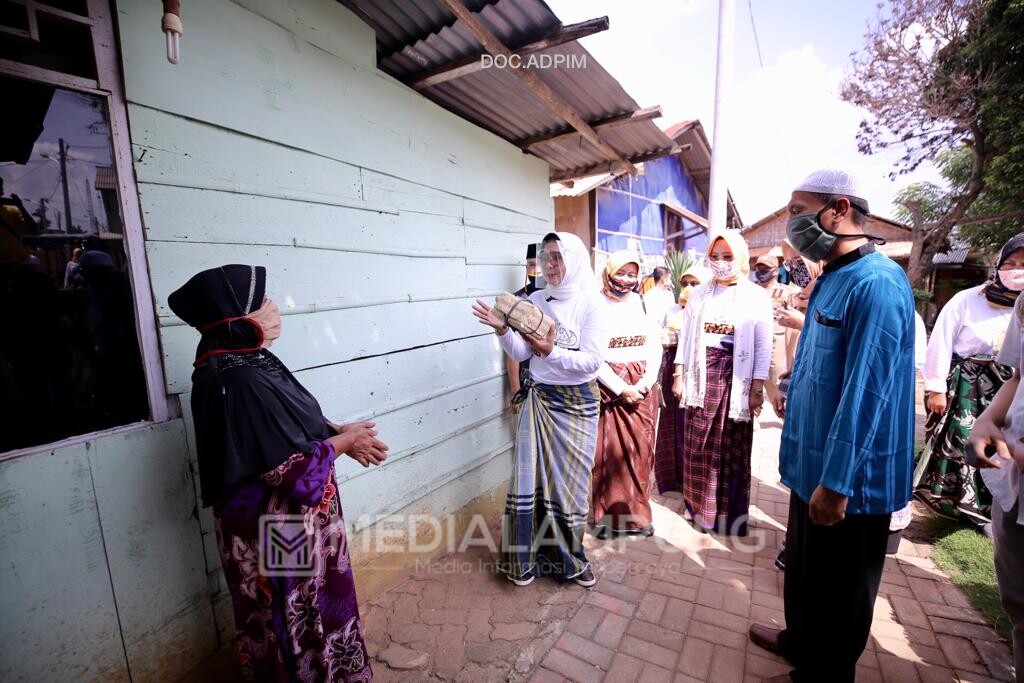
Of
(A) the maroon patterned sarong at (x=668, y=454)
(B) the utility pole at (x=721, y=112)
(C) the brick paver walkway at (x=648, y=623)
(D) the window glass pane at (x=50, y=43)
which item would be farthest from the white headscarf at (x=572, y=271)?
(B) the utility pole at (x=721, y=112)

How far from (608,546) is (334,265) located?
2624mm

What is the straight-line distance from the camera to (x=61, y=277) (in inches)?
60.6

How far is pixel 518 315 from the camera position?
238 centimetres

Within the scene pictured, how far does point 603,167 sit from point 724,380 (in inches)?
99.6

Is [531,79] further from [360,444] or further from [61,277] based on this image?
[61,277]

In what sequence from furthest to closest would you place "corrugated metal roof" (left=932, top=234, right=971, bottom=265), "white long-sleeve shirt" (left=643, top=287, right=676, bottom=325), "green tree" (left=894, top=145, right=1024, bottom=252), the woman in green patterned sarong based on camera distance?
"corrugated metal roof" (left=932, top=234, right=971, bottom=265) → "green tree" (left=894, top=145, right=1024, bottom=252) → "white long-sleeve shirt" (left=643, top=287, right=676, bottom=325) → the woman in green patterned sarong

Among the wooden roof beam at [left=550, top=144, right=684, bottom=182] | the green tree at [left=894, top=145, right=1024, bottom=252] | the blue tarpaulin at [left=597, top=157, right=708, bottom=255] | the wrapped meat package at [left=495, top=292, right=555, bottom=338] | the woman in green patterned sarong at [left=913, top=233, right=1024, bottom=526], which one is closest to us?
the wrapped meat package at [left=495, top=292, right=555, bottom=338]

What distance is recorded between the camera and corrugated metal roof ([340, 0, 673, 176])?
2283 millimetres

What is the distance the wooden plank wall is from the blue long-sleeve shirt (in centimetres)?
214

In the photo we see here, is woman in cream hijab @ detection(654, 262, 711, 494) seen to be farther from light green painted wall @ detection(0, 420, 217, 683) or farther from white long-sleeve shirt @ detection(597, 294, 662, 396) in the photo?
light green painted wall @ detection(0, 420, 217, 683)

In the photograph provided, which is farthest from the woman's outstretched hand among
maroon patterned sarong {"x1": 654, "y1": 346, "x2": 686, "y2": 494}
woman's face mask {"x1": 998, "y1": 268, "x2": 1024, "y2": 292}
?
woman's face mask {"x1": 998, "y1": 268, "x2": 1024, "y2": 292}

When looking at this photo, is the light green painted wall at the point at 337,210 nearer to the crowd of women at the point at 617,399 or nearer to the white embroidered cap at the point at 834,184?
the crowd of women at the point at 617,399

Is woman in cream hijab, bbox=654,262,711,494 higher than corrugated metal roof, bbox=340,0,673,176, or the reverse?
corrugated metal roof, bbox=340,0,673,176

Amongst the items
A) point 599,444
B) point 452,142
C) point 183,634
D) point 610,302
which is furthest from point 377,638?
point 452,142
